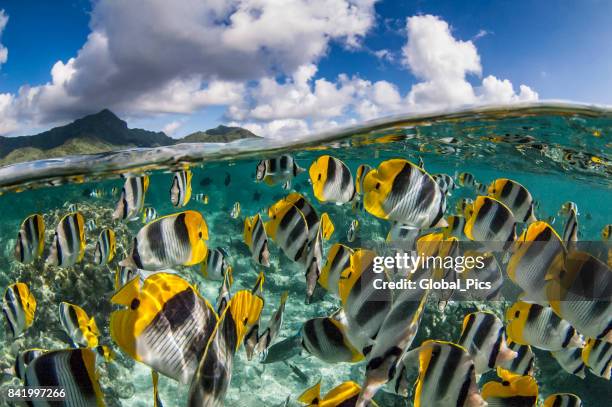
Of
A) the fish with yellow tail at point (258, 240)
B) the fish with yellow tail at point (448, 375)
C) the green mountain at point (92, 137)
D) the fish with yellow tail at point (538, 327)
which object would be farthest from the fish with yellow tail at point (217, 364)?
the green mountain at point (92, 137)

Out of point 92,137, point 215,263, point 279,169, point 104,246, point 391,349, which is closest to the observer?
point 391,349

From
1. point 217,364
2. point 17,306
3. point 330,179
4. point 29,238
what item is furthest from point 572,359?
point 29,238

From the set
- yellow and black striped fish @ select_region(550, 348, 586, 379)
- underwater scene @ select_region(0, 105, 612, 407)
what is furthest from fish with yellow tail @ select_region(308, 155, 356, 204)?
yellow and black striped fish @ select_region(550, 348, 586, 379)

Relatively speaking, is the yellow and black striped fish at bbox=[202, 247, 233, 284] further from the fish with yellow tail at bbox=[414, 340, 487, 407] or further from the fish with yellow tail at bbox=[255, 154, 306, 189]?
the fish with yellow tail at bbox=[414, 340, 487, 407]

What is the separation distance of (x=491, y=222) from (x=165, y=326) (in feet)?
10.6

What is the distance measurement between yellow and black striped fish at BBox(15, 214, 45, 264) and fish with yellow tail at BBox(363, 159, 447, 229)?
4.23 meters

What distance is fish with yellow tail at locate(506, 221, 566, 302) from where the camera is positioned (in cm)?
302

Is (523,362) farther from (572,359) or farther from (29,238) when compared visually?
(29,238)

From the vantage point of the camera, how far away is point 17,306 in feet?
15.1

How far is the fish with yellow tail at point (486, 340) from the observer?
3.12 meters

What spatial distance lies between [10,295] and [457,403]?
16.4ft

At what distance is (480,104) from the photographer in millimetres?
9328

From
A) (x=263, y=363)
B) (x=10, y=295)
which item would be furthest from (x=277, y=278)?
(x=10, y=295)

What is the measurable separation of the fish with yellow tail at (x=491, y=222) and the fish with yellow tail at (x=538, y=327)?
2.26ft
